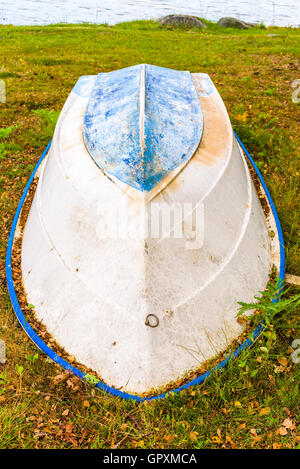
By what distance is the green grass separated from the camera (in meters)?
2.10

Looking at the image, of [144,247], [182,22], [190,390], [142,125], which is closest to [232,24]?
[182,22]

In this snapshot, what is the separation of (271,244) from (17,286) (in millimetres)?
2119

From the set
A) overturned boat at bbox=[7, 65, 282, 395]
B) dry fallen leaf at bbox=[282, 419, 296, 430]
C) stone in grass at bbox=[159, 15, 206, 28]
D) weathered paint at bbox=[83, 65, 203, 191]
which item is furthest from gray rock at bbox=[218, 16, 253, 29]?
dry fallen leaf at bbox=[282, 419, 296, 430]

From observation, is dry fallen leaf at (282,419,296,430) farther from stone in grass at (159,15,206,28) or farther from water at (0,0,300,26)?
water at (0,0,300,26)

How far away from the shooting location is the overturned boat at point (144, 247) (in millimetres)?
2213

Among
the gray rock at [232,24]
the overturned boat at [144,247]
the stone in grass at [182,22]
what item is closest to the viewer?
the overturned boat at [144,247]

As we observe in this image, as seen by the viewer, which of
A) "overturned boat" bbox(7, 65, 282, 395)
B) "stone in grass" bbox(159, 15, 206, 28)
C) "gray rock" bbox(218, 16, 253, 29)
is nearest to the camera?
"overturned boat" bbox(7, 65, 282, 395)

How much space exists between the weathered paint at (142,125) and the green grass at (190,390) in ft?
4.29

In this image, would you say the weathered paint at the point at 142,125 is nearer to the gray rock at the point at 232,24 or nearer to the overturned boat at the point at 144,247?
the overturned boat at the point at 144,247

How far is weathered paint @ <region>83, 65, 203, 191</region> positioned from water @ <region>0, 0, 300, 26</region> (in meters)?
13.1

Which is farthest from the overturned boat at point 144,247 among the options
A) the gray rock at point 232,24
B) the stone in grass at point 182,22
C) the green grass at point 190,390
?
the gray rock at point 232,24

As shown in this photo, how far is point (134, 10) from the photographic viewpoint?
1670 cm

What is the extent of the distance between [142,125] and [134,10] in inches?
668

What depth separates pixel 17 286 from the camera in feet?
9.23
